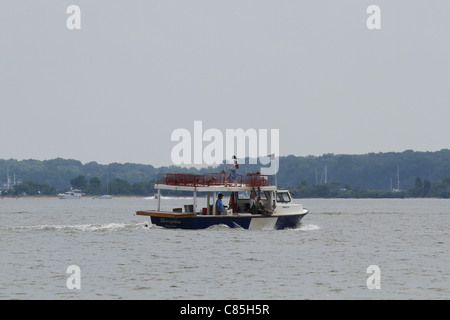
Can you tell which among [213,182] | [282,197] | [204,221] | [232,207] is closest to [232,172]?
[213,182]

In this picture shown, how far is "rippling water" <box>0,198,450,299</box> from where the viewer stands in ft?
94.2

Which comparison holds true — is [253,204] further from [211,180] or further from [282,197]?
[211,180]

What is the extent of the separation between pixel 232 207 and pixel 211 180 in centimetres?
259

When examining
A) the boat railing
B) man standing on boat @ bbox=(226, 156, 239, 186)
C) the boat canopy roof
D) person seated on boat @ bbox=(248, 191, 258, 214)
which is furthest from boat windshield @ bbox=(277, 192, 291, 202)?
man standing on boat @ bbox=(226, 156, 239, 186)

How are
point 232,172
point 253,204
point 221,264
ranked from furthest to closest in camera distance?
point 253,204 < point 232,172 < point 221,264

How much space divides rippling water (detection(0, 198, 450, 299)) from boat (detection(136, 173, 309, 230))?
803 mm

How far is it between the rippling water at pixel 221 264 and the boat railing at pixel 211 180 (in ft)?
10.3

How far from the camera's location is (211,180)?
5125 centimetres

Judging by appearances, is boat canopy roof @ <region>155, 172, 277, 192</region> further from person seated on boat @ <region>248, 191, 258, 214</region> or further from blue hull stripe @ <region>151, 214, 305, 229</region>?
blue hull stripe @ <region>151, 214, 305, 229</region>

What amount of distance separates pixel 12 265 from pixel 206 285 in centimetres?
1116

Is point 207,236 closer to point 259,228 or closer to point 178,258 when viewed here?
point 259,228

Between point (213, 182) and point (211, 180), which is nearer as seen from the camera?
point (211, 180)

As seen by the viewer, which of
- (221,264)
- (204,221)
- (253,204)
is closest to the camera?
(221,264)
